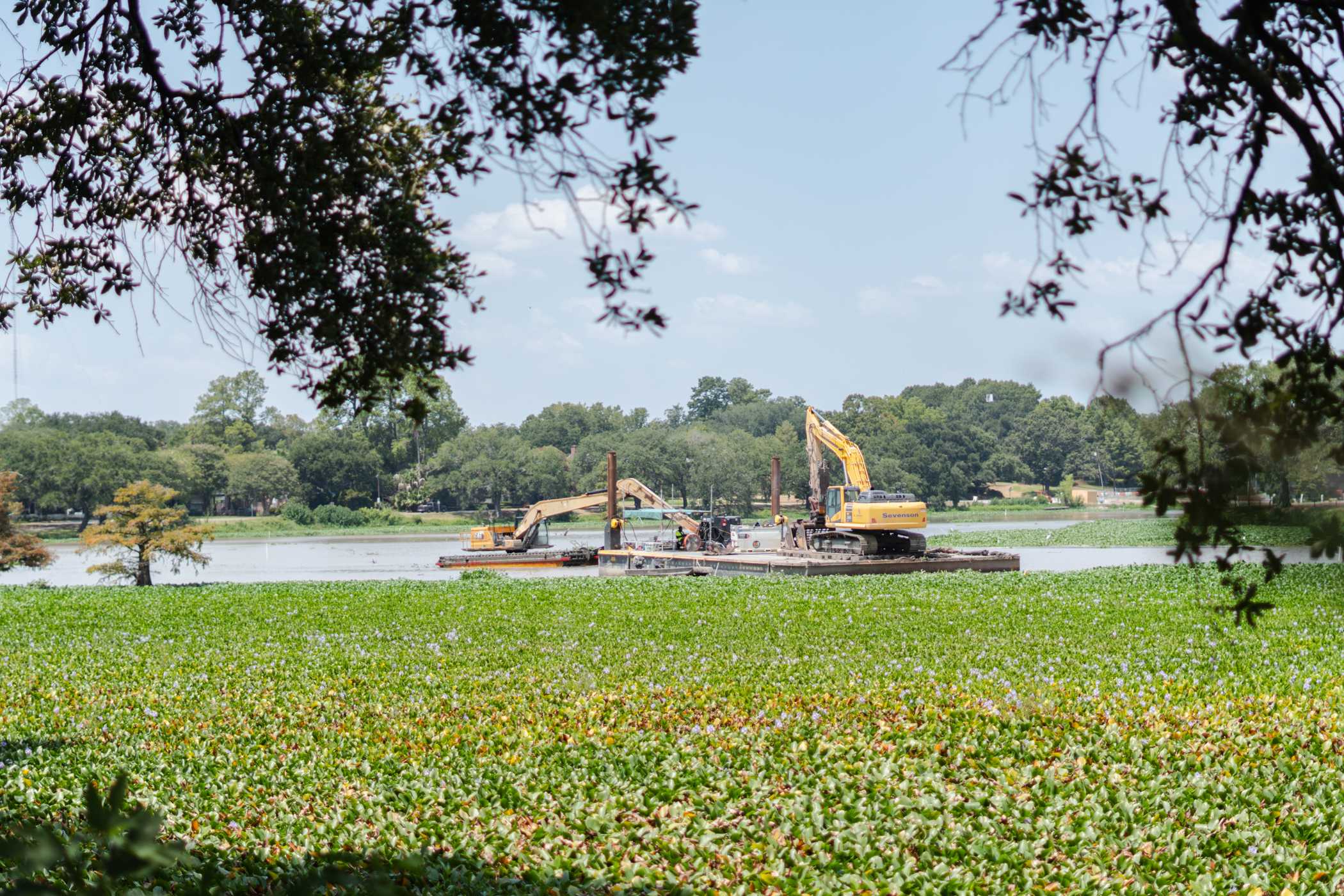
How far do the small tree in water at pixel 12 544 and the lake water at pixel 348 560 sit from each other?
1828 mm

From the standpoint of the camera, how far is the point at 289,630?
13.3 m

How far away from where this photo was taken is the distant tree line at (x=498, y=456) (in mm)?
62188

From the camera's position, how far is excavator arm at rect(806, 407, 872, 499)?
1134 inches

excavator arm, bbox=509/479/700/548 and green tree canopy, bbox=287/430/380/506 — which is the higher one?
green tree canopy, bbox=287/430/380/506

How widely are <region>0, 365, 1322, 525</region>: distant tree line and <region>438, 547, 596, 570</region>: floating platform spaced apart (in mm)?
23577

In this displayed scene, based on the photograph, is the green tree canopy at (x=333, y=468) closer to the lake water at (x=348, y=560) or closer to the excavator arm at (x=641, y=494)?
the lake water at (x=348, y=560)

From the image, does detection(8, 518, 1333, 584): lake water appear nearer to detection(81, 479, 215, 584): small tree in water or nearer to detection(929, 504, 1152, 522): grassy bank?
detection(81, 479, 215, 584): small tree in water

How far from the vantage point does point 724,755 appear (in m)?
6.25

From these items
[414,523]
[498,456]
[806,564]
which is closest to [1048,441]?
[498,456]

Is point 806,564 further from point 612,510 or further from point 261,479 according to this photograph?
point 261,479

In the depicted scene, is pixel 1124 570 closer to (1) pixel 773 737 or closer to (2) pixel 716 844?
(1) pixel 773 737

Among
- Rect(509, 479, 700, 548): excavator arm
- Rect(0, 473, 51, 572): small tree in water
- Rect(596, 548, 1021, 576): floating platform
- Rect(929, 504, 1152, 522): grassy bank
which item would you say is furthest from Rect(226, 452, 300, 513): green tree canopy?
Rect(596, 548, 1021, 576): floating platform

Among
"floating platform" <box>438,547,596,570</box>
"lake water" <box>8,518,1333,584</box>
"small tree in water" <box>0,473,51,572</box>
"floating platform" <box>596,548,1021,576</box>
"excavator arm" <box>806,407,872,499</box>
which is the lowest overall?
"lake water" <box>8,518,1333,584</box>

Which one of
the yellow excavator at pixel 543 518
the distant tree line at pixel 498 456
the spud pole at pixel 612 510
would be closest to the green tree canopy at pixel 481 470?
the distant tree line at pixel 498 456
